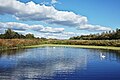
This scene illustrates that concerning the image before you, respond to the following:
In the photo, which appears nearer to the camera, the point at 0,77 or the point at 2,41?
the point at 0,77

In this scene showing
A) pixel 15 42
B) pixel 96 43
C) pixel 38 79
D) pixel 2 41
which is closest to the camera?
pixel 38 79

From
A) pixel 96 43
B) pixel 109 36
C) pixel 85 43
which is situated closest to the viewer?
pixel 96 43

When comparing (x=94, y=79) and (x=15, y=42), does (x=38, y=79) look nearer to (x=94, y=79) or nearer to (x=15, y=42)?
(x=94, y=79)

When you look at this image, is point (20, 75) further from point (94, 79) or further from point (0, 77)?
point (94, 79)

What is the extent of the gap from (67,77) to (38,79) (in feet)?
9.38

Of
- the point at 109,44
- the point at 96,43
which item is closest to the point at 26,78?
the point at 109,44

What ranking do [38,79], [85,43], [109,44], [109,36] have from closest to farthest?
[38,79]
[109,44]
[85,43]
[109,36]

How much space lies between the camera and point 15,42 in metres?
83.1

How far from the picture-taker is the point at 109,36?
139125 millimetres

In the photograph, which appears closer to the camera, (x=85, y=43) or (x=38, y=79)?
(x=38, y=79)

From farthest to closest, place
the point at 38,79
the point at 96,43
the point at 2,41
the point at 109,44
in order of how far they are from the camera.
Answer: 1. the point at 96,43
2. the point at 109,44
3. the point at 2,41
4. the point at 38,79

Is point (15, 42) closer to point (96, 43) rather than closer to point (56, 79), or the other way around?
point (96, 43)

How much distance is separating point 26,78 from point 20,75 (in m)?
1.70

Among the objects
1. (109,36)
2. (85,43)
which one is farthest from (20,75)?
(109,36)
